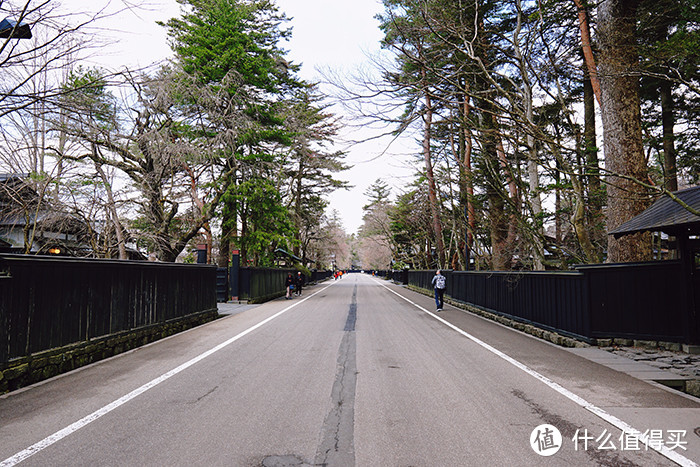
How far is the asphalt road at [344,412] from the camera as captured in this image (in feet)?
Answer: 10.8

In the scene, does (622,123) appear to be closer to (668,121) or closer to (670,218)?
(670,218)

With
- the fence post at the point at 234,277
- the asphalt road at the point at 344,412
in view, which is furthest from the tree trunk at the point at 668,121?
the fence post at the point at 234,277

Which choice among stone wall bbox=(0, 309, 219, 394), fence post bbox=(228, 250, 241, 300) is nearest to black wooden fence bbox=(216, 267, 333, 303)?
fence post bbox=(228, 250, 241, 300)

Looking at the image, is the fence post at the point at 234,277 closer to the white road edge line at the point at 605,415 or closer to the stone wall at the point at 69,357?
the stone wall at the point at 69,357

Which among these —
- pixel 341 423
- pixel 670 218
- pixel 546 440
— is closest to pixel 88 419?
pixel 341 423

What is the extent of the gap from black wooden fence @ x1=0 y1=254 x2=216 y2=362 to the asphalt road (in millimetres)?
671

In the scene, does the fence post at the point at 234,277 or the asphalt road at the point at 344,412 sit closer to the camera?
the asphalt road at the point at 344,412

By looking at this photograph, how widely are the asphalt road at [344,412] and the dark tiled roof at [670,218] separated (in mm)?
2747

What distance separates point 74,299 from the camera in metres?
6.48

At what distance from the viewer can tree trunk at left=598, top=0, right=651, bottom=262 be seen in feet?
31.0

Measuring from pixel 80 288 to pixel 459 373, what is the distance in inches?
255

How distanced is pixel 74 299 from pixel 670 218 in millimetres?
10388

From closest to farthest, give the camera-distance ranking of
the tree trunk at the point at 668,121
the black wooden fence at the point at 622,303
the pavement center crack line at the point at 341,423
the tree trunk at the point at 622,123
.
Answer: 1. the pavement center crack line at the point at 341,423
2. the black wooden fence at the point at 622,303
3. the tree trunk at the point at 622,123
4. the tree trunk at the point at 668,121

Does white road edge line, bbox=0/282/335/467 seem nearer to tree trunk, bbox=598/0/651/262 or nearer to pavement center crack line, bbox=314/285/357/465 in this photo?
pavement center crack line, bbox=314/285/357/465
